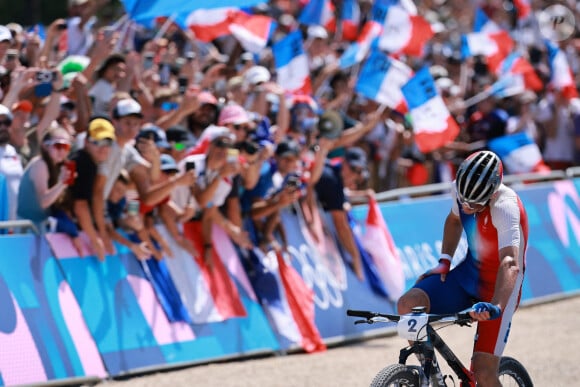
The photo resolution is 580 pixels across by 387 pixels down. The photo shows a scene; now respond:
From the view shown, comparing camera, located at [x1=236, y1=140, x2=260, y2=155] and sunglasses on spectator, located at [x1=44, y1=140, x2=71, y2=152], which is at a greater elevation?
sunglasses on spectator, located at [x1=44, y1=140, x2=71, y2=152]

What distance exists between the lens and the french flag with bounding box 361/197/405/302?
41.4ft

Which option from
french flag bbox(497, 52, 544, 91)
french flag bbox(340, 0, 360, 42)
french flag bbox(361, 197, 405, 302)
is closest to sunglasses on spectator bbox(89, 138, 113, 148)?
french flag bbox(361, 197, 405, 302)

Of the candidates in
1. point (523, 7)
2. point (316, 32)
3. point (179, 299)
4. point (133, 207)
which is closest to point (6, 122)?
point (133, 207)

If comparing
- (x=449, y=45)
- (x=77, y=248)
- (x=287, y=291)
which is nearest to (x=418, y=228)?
(x=287, y=291)

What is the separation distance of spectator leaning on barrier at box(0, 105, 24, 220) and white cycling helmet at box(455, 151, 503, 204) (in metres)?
4.16

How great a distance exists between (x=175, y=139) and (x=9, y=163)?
192 cm

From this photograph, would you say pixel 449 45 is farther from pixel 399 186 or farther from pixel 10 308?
pixel 10 308

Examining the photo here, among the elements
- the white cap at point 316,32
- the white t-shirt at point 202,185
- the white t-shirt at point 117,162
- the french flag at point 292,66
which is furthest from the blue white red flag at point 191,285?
the white cap at point 316,32

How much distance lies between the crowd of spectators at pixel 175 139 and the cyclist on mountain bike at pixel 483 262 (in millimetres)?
3278

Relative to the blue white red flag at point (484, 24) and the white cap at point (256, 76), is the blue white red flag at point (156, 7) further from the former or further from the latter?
the blue white red flag at point (484, 24)

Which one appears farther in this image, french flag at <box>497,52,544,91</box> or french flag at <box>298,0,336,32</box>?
french flag at <box>497,52,544,91</box>

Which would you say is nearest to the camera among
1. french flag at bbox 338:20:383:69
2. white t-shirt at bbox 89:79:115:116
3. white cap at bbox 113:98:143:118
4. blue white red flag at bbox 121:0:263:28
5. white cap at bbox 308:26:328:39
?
white cap at bbox 113:98:143:118

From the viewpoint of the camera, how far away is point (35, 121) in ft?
34.8

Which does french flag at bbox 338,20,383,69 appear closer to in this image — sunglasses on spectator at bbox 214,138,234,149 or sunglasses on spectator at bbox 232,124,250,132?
sunglasses on spectator at bbox 232,124,250,132
